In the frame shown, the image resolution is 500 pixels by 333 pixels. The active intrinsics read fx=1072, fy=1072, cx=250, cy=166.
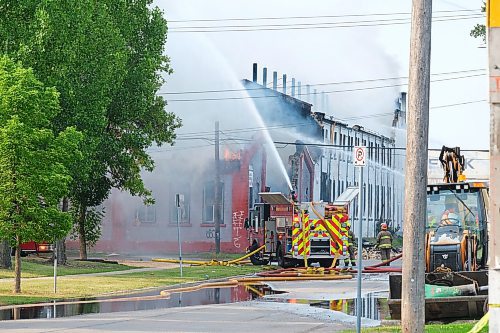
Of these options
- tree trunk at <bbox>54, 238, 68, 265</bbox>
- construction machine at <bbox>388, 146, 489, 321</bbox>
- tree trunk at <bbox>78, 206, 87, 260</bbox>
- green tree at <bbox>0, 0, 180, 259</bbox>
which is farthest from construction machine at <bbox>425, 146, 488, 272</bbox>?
tree trunk at <bbox>78, 206, 87, 260</bbox>

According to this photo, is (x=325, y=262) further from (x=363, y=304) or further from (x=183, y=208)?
(x=183, y=208)

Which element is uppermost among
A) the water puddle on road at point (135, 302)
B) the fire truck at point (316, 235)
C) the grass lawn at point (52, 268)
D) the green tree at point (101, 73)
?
the green tree at point (101, 73)

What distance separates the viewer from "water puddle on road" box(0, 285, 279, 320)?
2101 centimetres

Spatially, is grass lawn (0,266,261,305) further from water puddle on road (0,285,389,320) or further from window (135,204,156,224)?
window (135,204,156,224)

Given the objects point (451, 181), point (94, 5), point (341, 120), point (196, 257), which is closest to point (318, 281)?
point (451, 181)

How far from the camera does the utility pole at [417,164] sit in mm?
13484

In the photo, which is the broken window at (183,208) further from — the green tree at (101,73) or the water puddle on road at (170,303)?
the water puddle on road at (170,303)

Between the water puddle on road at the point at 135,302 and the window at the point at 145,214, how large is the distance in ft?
95.1

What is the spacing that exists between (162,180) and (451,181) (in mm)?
34462

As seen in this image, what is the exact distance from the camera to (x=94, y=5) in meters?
35.9

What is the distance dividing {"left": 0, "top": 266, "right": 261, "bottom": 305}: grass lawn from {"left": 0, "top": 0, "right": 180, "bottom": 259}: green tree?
3.83 meters

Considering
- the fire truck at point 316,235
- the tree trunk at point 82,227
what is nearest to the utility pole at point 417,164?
the fire truck at point 316,235

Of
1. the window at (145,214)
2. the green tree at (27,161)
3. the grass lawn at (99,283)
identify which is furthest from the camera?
the window at (145,214)

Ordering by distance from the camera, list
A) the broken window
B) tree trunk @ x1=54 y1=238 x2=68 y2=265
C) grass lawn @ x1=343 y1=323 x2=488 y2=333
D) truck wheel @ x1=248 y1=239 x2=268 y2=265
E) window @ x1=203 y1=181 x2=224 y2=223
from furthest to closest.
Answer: window @ x1=203 y1=181 x2=224 y2=223
the broken window
truck wheel @ x1=248 y1=239 x2=268 y2=265
tree trunk @ x1=54 y1=238 x2=68 y2=265
grass lawn @ x1=343 y1=323 x2=488 y2=333
